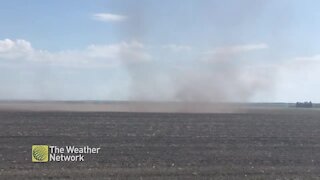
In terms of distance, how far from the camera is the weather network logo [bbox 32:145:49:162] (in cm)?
2143

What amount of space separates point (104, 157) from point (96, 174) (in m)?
4.57

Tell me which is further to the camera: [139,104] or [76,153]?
[139,104]

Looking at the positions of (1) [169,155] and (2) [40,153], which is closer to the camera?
(2) [40,153]

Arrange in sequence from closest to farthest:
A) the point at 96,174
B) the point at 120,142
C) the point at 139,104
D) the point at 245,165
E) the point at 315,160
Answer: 1. the point at 96,174
2. the point at 245,165
3. the point at 315,160
4. the point at 120,142
5. the point at 139,104

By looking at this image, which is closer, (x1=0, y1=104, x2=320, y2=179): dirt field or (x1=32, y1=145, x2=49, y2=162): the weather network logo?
(x1=0, y1=104, x2=320, y2=179): dirt field

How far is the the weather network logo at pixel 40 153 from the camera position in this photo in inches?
844

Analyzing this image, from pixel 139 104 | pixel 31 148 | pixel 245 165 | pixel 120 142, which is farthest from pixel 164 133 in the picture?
pixel 139 104

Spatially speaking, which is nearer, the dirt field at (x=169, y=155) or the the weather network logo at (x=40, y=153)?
the dirt field at (x=169, y=155)

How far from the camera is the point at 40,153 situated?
904 inches

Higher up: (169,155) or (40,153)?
(40,153)

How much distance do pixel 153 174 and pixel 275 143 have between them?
1436 centimetres

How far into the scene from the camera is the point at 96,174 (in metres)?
18.2

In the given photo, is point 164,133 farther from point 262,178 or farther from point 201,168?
point 262,178

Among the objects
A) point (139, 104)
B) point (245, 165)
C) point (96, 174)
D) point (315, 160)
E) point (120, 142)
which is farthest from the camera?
point (139, 104)
